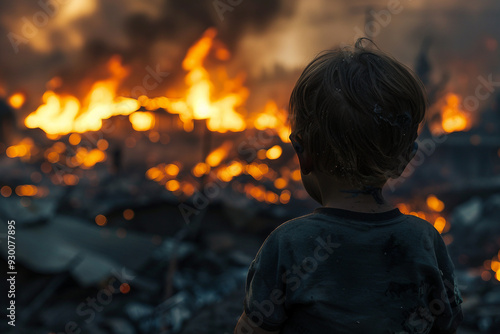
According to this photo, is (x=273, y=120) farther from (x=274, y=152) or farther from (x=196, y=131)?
(x=196, y=131)

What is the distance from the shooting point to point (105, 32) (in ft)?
32.4

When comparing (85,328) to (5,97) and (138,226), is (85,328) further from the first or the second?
(5,97)

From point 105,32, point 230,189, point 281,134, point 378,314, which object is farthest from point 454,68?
point 378,314

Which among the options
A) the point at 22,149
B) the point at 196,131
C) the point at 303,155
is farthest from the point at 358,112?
the point at 22,149

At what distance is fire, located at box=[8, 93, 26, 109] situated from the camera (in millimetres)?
8641

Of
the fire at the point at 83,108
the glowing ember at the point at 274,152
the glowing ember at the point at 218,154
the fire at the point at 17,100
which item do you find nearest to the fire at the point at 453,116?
the glowing ember at the point at 274,152

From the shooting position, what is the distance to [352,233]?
1002 mm

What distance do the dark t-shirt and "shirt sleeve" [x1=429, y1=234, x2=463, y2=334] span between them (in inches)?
1.4

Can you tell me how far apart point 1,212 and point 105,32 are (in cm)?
650

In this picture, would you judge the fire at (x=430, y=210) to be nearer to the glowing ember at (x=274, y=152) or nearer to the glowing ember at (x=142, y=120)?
the glowing ember at (x=274, y=152)

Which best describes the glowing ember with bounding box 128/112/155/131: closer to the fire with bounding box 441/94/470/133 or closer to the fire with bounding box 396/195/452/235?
the fire with bounding box 396/195/452/235

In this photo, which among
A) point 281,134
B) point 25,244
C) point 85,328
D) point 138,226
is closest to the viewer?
point 85,328

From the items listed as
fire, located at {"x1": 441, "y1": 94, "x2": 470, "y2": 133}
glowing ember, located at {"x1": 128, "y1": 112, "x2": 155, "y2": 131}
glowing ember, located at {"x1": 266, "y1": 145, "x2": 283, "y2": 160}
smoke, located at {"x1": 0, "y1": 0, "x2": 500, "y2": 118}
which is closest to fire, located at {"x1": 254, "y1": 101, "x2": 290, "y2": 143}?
glowing ember, located at {"x1": 266, "y1": 145, "x2": 283, "y2": 160}

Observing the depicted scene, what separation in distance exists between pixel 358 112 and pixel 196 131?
9588 mm
